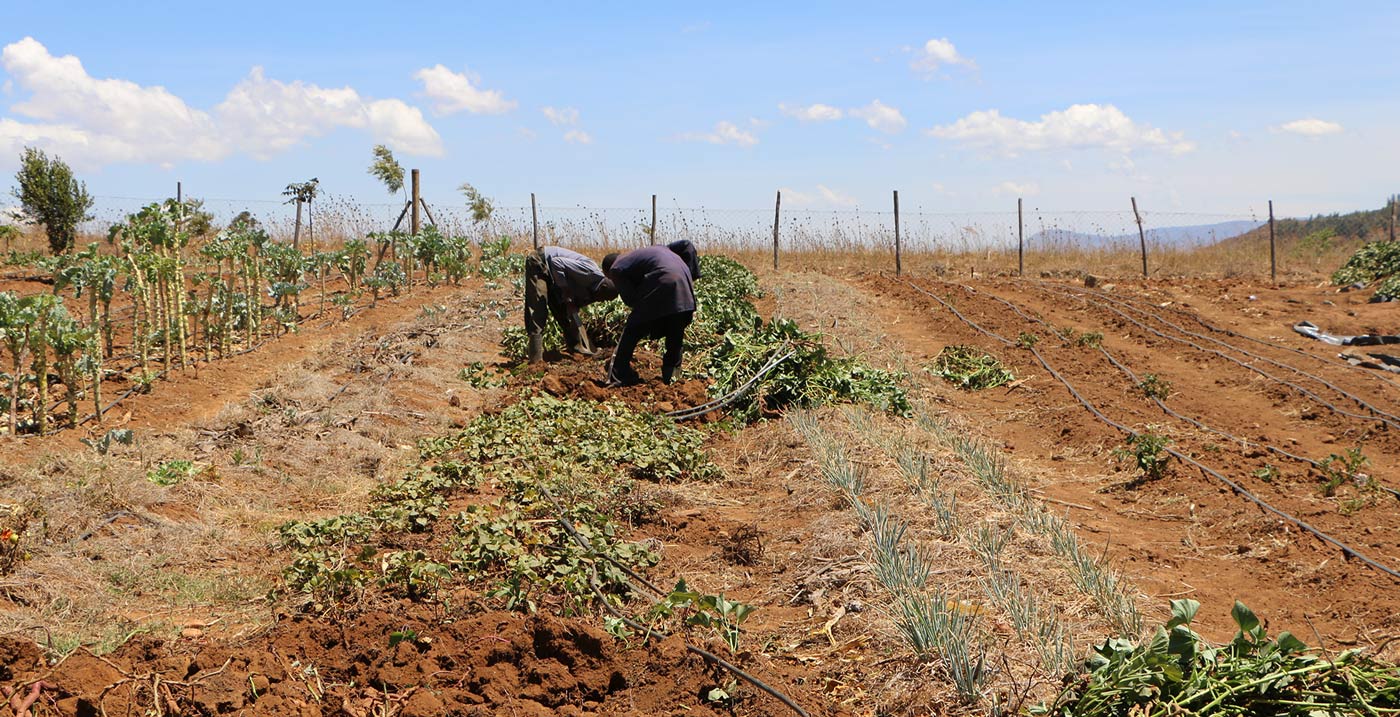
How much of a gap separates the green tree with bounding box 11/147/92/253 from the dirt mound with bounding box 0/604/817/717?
15303mm

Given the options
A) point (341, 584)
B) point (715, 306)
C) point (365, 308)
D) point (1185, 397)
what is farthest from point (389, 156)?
point (341, 584)

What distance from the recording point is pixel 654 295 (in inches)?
348

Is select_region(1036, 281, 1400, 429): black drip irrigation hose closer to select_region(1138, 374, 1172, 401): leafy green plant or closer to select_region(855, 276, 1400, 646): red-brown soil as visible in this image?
select_region(855, 276, 1400, 646): red-brown soil

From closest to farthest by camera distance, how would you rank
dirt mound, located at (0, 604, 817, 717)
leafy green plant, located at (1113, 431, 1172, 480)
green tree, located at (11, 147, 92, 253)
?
1. dirt mound, located at (0, 604, 817, 717)
2. leafy green plant, located at (1113, 431, 1172, 480)
3. green tree, located at (11, 147, 92, 253)

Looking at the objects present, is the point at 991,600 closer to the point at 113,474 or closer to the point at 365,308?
the point at 113,474

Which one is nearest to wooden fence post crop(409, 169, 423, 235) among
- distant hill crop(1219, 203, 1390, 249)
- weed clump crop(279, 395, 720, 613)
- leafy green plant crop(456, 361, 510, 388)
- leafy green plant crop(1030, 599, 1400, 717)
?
leafy green plant crop(456, 361, 510, 388)

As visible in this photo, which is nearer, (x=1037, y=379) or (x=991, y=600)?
(x=991, y=600)

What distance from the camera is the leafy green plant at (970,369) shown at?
10648 mm

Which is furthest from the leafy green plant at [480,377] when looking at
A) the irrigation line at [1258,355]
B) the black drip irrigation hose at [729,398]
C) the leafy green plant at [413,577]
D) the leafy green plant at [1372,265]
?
the leafy green plant at [1372,265]

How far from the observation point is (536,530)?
532 centimetres

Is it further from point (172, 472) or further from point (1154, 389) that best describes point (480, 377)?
point (1154, 389)

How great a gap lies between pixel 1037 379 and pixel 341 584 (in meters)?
8.00

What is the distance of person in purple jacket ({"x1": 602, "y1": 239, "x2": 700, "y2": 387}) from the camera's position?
29.0 ft

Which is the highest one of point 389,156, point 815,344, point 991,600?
point 389,156
